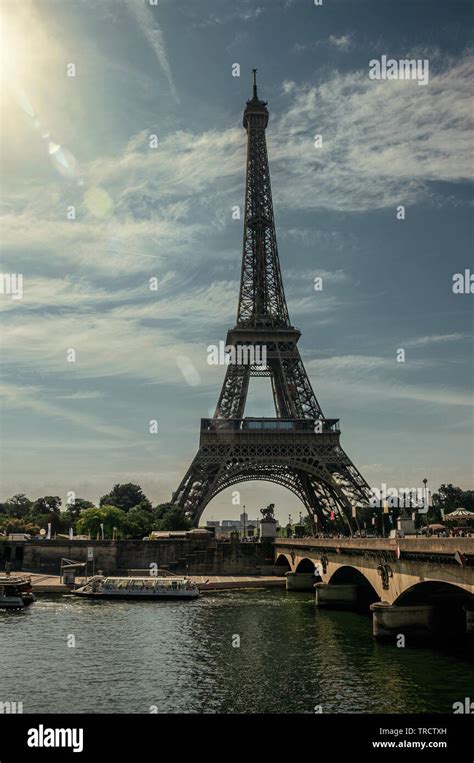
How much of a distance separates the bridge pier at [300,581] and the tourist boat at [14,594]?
29.1 metres

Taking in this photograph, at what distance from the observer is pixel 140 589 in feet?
238

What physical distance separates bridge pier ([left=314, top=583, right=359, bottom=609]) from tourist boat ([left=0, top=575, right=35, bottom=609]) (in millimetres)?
27065

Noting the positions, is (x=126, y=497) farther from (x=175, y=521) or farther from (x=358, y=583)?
(x=358, y=583)

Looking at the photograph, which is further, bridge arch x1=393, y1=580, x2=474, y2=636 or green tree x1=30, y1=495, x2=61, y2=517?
green tree x1=30, y1=495, x2=61, y2=517

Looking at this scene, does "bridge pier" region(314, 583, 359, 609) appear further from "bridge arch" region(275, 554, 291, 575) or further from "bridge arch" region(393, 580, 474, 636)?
"bridge arch" region(275, 554, 291, 575)

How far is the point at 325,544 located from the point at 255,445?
37.5 metres

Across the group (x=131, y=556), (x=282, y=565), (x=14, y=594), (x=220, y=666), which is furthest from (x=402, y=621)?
(x=131, y=556)

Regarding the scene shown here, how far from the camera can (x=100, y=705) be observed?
2880 cm

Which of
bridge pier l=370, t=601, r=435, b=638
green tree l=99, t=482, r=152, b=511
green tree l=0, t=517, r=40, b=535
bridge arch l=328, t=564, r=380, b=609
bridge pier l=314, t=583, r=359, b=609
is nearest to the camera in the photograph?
bridge pier l=370, t=601, r=435, b=638

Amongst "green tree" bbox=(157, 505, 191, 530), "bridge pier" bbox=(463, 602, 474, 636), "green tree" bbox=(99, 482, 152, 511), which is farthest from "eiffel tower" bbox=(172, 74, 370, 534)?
"green tree" bbox=(99, 482, 152, 511)

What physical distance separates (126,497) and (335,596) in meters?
118

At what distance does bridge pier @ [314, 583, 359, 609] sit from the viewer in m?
61.6

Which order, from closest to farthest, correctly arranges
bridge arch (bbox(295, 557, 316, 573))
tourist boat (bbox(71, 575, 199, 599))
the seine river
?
1. the seine river
2. tourist boat (bbox(71, 575, 199, 599))
3. bridge arch (bbox(295, 557, 316, 573))
